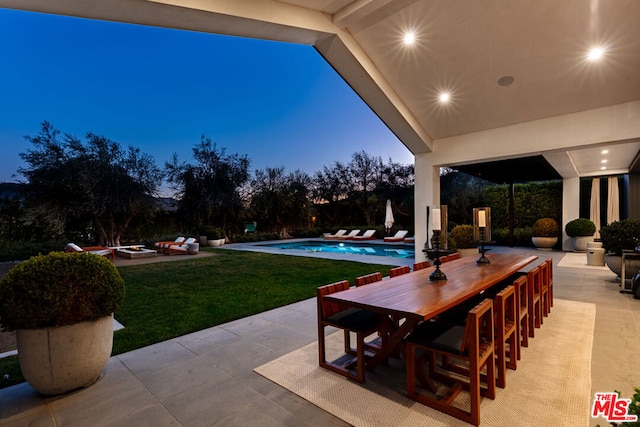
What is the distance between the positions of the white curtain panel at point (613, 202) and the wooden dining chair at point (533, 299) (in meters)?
10.3

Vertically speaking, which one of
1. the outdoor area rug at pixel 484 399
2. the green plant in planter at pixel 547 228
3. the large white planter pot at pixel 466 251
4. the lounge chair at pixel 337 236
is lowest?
the outdoor area rug at pixel 484 399

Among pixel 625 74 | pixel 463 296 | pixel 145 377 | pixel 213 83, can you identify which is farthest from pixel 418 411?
pixel 213 83

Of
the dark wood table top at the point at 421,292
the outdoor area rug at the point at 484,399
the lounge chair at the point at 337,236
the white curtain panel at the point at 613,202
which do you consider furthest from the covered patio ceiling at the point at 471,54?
the lounge chair at the point at 337,236

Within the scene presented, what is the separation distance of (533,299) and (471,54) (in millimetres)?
3259

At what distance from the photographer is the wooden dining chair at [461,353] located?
6.26 ft

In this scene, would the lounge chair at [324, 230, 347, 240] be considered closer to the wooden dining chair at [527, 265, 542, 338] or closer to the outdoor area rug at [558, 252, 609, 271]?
the outdoor area rug at [558, 252, 609, 271]

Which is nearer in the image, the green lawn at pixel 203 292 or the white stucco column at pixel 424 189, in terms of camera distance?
the green lawn at pixel 203 292

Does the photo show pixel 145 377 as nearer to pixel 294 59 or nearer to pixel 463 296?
pixel 463 296

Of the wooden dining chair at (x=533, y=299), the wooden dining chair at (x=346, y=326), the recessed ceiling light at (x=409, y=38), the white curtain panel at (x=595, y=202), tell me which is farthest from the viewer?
the white curtain panel at (x=595, y=202)

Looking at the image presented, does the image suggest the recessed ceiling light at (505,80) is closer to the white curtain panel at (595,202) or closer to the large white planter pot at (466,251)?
the large white planter pot at (466,251)

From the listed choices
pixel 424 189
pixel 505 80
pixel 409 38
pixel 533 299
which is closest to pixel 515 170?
pixel 424 189

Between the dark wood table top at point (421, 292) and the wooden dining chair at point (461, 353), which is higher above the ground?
the dark wood table top at point (421, 292)

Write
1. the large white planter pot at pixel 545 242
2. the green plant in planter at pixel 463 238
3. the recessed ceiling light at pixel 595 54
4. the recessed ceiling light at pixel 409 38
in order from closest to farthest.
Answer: the recessed ceiling light at pixel 595 54 < the recessed ceiling light at pixel 409 38 < the green plant in planter at pixel 463 238 < the large white planter pot at pixel 545 242

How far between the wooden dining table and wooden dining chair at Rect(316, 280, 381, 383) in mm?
148
